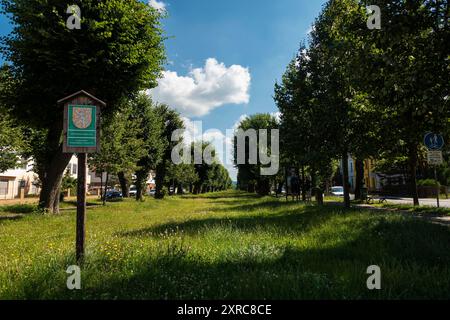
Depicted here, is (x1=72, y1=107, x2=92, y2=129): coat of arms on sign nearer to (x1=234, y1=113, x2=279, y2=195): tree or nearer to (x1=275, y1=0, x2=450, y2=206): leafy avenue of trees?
(x1=275, y1=0, x2=450, y2=206): leafy avenue of trees

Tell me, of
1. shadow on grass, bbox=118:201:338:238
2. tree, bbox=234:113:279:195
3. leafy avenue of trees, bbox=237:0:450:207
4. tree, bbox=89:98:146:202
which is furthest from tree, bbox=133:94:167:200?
shadow on grass, bbox=118:201:338:238

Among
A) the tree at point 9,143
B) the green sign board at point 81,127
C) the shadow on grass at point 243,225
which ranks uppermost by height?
the tree at point 9,143

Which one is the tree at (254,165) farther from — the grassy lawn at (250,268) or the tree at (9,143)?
the grassy lawn at (250,268)

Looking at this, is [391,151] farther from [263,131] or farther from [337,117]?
[263,131]

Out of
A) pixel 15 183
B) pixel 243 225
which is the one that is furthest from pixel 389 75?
pixel 15 183

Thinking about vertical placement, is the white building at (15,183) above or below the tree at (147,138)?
below

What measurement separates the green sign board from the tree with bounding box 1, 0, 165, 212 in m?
9.36

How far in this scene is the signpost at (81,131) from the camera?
6621 mm

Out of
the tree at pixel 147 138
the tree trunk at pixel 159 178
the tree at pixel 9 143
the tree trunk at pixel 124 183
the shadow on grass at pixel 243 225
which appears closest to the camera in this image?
the shadow on grass at pixel 243 225

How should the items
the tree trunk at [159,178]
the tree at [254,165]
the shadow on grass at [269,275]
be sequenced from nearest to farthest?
the shadow on grass at [269,275], the tree trunk at [159,178], the tree at [254,165]

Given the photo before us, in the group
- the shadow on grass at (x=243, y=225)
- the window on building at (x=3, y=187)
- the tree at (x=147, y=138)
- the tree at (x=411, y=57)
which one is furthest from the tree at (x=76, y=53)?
the window on building at (x=3, y=187)

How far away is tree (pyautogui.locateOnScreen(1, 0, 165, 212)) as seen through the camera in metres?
15.3

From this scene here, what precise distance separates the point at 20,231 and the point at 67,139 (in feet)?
27.9

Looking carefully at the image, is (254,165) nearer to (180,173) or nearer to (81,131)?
→ (180,173)
